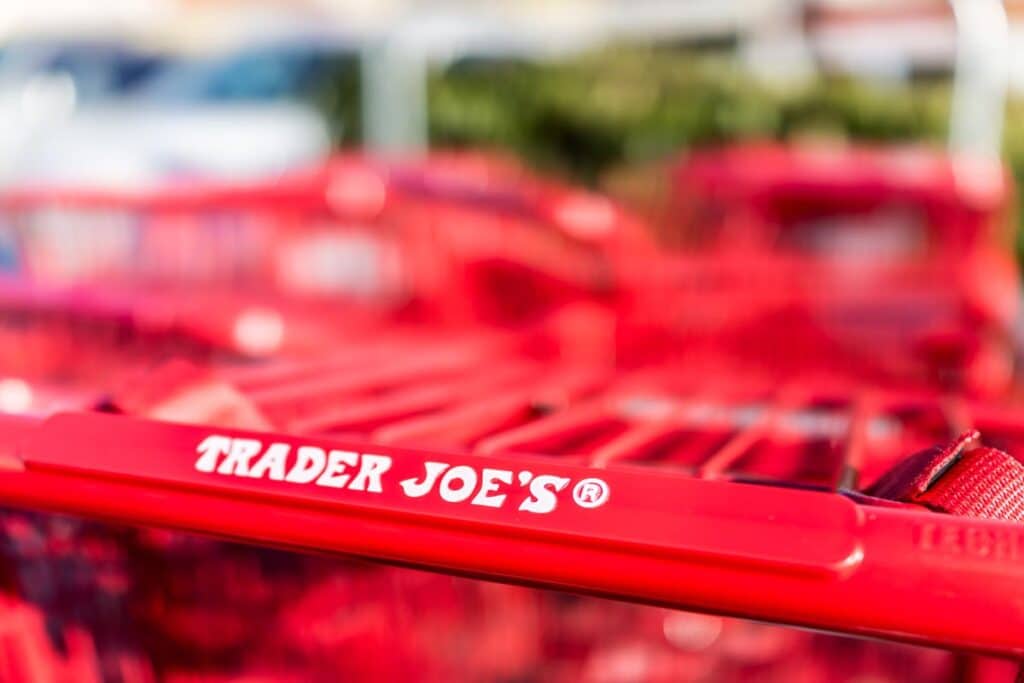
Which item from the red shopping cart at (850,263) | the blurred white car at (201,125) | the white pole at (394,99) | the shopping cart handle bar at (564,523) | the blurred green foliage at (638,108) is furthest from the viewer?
the blurred green foliage at (638,108)

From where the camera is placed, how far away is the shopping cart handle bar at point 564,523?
2.10 ft

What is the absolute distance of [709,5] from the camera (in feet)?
17.5

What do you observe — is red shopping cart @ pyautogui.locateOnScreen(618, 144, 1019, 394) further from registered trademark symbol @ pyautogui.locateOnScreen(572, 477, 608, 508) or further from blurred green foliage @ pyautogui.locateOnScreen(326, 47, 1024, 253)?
blurred green foliage @ pyautogui.locateOnScreen(326, 47, 1024, 253)

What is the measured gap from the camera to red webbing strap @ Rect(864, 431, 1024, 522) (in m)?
0.73

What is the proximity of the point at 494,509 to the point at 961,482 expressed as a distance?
0.33m

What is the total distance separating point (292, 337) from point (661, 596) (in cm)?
122

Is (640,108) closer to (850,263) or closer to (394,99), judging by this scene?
(394,99)

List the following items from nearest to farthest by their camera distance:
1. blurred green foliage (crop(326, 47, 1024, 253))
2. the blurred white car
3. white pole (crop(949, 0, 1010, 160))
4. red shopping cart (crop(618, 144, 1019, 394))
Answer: red shopping cart (crop(618, 144, 1019, 394)) → white pole (crop(949, 0, 1010, 160)) → the blurred white car → blurred green foliage (crop(326, 47, 1024, 253))

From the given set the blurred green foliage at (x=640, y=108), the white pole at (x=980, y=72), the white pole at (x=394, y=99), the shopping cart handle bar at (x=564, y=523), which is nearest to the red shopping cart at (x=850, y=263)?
the white pole at (x=980, y=72)

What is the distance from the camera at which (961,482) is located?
75cm

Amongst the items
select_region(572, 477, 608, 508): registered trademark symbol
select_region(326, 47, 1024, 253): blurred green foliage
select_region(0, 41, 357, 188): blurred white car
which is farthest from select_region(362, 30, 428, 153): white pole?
select_region(572, 477, 608, 508): registered trademark symbol

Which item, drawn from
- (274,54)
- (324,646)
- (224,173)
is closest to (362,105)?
(274,54)

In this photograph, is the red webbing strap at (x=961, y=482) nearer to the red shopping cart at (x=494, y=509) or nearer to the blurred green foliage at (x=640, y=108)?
the red shopping cart at (x=494, y=509)

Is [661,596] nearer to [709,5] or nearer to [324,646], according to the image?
[324,646]
